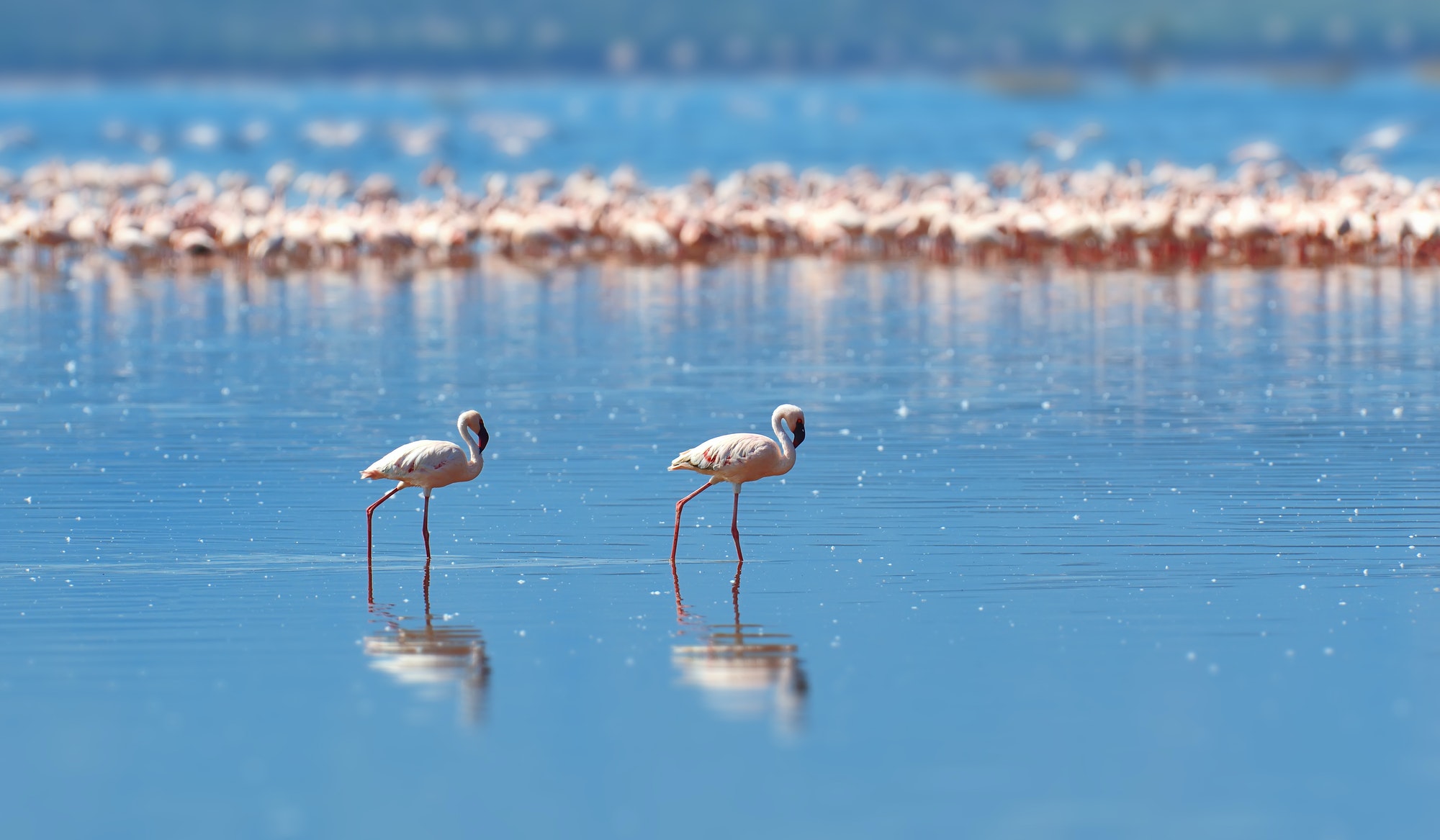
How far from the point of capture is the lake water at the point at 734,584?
750 centimetres

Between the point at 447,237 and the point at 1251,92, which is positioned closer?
the point at 447,237

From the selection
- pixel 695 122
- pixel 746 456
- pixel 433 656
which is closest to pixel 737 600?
pixel 746 456

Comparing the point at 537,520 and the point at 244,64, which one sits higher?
the point at 244,64

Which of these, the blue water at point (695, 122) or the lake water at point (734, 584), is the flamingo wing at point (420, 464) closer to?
the lake water at point (734, 584)

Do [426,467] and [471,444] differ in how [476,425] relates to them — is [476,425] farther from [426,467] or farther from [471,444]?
[426,467]

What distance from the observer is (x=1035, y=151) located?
8056 centimetres

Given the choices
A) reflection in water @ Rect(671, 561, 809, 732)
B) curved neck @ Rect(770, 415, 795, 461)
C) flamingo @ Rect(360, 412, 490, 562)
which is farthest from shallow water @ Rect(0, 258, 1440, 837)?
curved neck @ Rect(770, 415, 795, 461)

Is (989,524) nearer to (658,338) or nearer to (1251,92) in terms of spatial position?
(658,338)

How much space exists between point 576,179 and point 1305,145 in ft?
147

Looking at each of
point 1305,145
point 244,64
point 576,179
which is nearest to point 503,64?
point 244,64

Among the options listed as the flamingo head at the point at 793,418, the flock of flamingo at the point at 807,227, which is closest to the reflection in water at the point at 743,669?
the flamingo head at the point at 793,418

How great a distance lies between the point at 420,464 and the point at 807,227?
23.0 metres

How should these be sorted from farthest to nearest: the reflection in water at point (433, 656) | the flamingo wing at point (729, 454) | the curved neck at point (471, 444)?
1. the curved neck at point (471, 444)
2. the flamingo wing at point (729, 454)
3. the reflection in water at point (433, 656)

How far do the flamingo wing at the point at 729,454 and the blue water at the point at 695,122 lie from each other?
51035 mm
